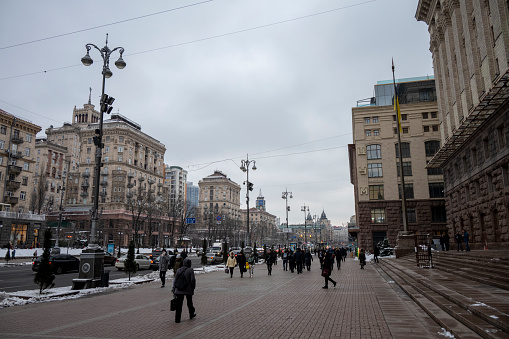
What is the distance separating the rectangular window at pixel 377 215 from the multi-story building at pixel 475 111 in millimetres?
15916

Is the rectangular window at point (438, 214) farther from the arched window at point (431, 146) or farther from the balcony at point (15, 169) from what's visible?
the balcony at point (15, 169)

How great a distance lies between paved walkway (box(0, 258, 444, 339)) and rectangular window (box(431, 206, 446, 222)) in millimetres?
42755

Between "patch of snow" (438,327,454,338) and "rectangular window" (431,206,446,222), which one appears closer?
"patch of snow" (438,327,454,338)

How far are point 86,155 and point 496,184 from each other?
9109 cm

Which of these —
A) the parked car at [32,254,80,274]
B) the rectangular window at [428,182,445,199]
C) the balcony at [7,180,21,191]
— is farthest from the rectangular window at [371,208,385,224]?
the balcony at [7,180,21,191]

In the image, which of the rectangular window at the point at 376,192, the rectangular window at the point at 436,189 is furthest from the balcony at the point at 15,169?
the rectangular window at the point at 436,189

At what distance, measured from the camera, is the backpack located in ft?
30.1

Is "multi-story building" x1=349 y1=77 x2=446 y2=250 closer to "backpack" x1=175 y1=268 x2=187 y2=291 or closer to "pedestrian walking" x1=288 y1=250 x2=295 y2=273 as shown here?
"pedestrian walking" x1=288 y1=250 x2=295 y2=273

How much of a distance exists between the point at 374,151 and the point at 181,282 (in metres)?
51.7

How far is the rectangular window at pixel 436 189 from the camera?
52281 millimetres

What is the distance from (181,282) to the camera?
9.21 meters

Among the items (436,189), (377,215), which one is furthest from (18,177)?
(436,189)

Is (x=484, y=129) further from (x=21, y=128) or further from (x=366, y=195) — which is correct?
(x=21, y=128)

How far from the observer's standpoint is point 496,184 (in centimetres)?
2389
